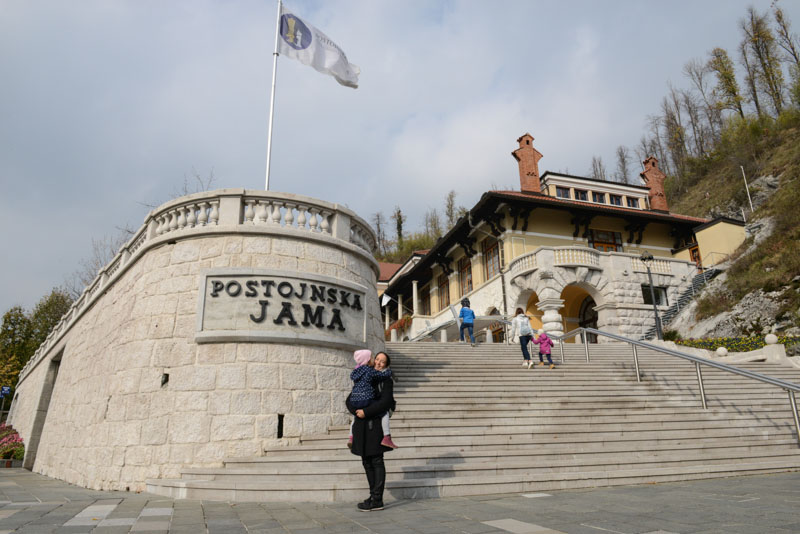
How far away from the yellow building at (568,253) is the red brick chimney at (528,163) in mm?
58

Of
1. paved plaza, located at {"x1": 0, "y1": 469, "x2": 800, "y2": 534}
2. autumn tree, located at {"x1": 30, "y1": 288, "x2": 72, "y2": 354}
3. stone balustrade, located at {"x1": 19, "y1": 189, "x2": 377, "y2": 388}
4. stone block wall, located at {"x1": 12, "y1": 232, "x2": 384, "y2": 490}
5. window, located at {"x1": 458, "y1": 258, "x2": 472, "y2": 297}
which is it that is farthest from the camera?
autumn tree, located at {"x1": 30, "y1": 288, "x2": 72, "y2": 354}

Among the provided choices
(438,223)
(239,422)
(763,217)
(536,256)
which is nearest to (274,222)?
(239,422)

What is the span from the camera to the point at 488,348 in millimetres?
14898

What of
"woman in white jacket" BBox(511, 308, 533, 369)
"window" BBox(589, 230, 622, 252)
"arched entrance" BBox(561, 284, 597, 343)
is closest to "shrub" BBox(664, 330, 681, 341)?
"arched entrance" BBox(561, 284, 597, 343)

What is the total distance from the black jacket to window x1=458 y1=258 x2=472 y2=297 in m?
23.7

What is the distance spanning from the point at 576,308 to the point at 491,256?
540 centimetres

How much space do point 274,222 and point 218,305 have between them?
179 cm

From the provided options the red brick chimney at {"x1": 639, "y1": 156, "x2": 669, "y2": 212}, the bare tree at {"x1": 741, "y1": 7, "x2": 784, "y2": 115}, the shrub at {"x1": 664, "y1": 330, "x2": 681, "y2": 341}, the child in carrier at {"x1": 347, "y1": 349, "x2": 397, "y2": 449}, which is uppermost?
the bare tree at {"x1": 741, "y1": 7, "x2": 784, "y2": 115}

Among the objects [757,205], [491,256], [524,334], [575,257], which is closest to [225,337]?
[524,334]

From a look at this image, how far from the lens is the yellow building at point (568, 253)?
22375 millimetres

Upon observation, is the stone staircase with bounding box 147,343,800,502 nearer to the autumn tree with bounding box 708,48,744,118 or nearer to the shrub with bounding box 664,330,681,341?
the shrub with bounding box 664,330,681,341

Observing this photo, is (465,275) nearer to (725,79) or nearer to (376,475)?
(376,475)

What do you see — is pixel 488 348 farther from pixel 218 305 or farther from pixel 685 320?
pixel 685 320

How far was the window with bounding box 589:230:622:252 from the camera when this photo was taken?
26.5m
